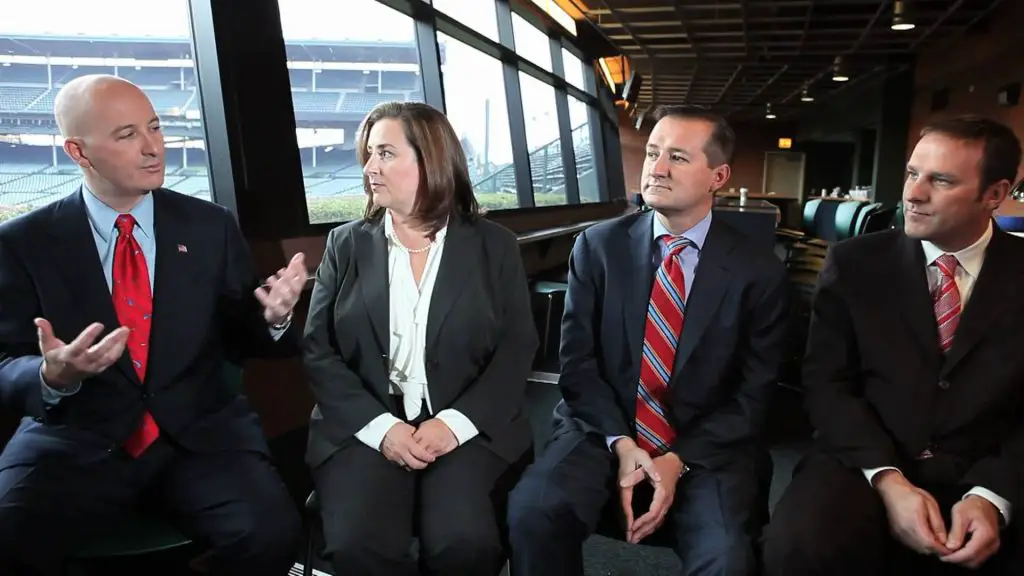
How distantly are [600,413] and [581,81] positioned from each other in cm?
945

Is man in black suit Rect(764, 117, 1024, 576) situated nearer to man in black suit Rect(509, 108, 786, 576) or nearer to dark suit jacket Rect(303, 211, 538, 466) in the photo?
man in black suit Rect(509, 108, 786, 576)

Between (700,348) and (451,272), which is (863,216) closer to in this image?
(700,348)

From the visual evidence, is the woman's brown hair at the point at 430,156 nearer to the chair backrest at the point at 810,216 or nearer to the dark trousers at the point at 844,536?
the dark trousers at the point at 844,536

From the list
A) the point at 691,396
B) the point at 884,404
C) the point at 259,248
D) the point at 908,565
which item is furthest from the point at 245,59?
the point at 908,565

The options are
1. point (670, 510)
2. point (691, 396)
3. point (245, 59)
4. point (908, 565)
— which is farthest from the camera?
point (245, 59)

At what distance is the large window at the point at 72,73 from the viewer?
2172mm

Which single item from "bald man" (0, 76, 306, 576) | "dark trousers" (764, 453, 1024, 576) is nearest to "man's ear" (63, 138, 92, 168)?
"bald man" (0, 76, 306, 576)

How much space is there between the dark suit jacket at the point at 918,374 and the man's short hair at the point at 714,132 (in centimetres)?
43

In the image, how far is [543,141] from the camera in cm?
809

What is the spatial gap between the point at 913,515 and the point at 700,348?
57 centimetres

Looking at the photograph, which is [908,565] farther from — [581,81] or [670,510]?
[581,81]

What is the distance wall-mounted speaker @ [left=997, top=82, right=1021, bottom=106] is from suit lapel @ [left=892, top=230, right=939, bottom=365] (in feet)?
30.5

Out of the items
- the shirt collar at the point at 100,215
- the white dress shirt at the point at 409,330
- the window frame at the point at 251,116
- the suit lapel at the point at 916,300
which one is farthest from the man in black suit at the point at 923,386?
the window frame at the point at 251,116

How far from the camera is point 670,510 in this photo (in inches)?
62.0
